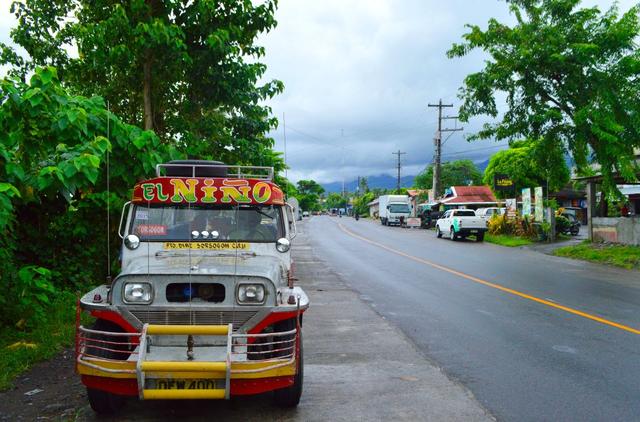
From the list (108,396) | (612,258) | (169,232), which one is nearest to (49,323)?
(169,232)

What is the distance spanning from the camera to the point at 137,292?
4668 mm

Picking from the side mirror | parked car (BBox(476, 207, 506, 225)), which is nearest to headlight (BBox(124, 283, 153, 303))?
the side mirror

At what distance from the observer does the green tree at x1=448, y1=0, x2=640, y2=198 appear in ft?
59.2

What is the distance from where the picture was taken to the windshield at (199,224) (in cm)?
598

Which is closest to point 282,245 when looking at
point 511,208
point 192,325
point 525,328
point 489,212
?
point 192,325

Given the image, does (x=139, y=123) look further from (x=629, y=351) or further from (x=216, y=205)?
(x=629, y=351)

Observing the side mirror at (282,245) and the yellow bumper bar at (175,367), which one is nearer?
the yellow bumper bar at (175,367)

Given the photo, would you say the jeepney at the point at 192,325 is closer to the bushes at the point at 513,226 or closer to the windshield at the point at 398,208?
the bushes at the point at 513,226

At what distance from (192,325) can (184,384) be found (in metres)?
0.49

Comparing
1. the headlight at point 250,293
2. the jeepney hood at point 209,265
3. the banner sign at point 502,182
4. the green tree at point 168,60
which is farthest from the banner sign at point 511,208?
the headlight at point 250,293

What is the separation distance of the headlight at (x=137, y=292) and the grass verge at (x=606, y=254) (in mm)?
16442

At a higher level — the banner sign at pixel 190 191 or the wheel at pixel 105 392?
the banner sign at pixel 190 191

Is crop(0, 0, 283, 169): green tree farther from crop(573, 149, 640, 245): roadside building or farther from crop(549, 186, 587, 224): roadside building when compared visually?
crop(549, 186, 587, 224): roadside building

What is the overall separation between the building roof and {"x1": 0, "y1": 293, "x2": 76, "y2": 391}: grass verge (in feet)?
153
